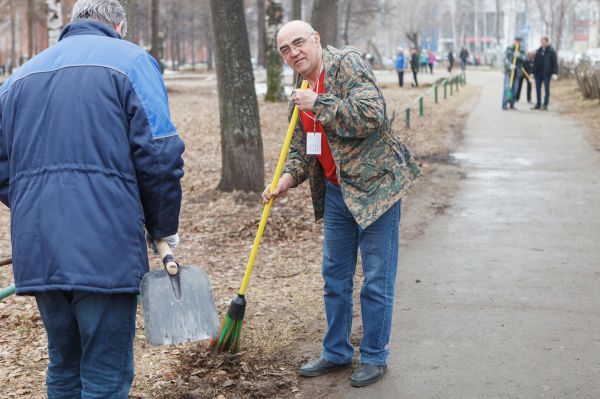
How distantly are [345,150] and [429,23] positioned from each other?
4227 inches

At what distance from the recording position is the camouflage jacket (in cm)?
419

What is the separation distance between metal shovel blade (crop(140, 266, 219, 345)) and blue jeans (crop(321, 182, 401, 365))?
1314mm

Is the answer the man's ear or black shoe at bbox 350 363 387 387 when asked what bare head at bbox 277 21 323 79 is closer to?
the man's ear

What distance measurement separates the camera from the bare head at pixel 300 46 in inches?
168

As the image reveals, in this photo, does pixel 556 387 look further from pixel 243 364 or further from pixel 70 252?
pixel 70 252

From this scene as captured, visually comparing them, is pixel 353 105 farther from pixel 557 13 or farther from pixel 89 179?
pixel 557 13

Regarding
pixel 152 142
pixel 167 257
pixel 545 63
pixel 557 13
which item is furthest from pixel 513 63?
pixel 557 13

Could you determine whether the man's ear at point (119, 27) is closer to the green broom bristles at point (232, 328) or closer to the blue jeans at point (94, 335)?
the blue jeans at point (94, 335)

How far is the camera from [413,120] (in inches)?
802

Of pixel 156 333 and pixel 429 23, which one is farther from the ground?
pixel 429 23

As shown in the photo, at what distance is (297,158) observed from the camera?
15.3 ft

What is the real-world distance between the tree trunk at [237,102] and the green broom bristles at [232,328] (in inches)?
202

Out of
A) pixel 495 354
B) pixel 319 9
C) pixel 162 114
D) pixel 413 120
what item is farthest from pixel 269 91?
pixel 162 114

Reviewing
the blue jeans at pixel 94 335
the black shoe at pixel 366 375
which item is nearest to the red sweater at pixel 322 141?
the black shoe at pixel 366 375
